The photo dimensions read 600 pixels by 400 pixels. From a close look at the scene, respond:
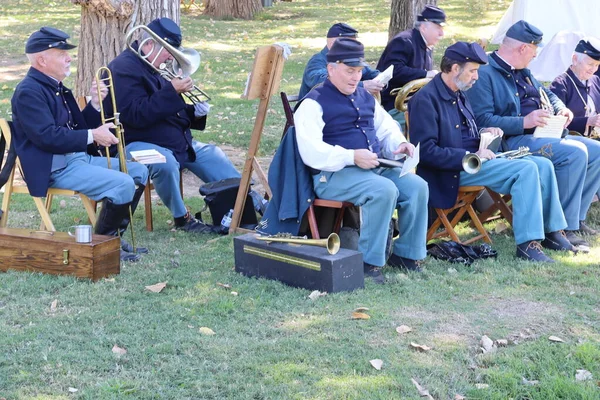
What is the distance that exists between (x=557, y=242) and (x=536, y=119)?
97 centimetres

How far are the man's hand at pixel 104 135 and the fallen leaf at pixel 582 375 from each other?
3.19m

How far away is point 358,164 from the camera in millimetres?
5543

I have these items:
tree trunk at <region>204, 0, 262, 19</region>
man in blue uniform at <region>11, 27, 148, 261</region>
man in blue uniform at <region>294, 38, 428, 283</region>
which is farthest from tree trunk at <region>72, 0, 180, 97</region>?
tree trunk at <region>204, 0, 262, 19</region>

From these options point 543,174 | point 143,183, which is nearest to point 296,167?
point 143,183

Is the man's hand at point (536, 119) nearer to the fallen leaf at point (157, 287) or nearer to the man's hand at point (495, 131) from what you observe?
the man's hand at point (495, 131)

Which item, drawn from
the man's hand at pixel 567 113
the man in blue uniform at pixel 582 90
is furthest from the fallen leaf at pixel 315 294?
the man in blue uniform at pixel 582 90

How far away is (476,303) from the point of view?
5.12 meters

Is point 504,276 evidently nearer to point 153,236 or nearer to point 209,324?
point 209,324

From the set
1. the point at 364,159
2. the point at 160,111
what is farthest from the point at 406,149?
the point at 160,111

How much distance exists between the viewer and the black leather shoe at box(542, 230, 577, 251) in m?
6.24

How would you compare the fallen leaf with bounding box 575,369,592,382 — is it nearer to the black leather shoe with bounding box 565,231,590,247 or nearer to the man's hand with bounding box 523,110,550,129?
the black leather shoe with bounding box 565,231,590,247

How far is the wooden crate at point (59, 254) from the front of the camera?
5395 millimetres

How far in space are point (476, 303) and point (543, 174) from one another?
1488 mm

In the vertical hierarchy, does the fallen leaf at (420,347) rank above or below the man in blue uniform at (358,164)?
below
